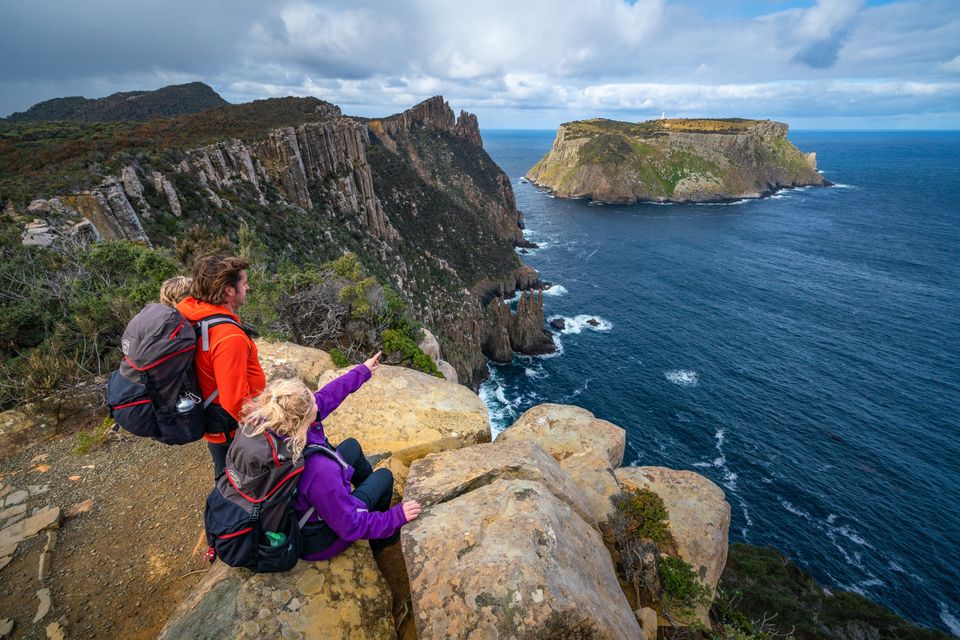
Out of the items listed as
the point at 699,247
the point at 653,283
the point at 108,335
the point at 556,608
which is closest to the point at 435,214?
the point at 653,283

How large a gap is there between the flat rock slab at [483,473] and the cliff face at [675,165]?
162m

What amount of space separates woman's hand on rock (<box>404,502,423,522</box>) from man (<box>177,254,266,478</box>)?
2363 millimetres

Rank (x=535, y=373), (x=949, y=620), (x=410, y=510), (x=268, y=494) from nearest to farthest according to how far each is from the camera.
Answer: (x=268, y=494) < (x=410, y=510) < (x=949, y=620) < (x=535, y=373)

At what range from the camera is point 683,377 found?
50.7 m

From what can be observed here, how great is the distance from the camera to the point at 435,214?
80.6m

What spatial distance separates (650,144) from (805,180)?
74230 mm

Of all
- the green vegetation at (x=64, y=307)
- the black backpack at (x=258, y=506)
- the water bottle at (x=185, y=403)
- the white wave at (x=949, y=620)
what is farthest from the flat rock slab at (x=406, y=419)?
the white wave at (x=949, y=620)

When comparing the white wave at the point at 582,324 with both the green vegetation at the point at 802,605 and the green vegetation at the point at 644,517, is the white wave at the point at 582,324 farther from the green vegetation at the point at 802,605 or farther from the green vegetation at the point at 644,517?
the green vegetation at the point at 644,517

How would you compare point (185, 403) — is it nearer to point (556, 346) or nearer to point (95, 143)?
point (95, 143)

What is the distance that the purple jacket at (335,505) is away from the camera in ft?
15.5

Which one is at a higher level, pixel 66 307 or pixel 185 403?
pixel 185 403

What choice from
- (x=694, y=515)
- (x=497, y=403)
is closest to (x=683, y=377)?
(x=497, y=403)

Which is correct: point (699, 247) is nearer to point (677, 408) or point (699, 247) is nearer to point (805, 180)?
point (677, 408)

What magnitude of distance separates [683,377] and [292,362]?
159 feet
